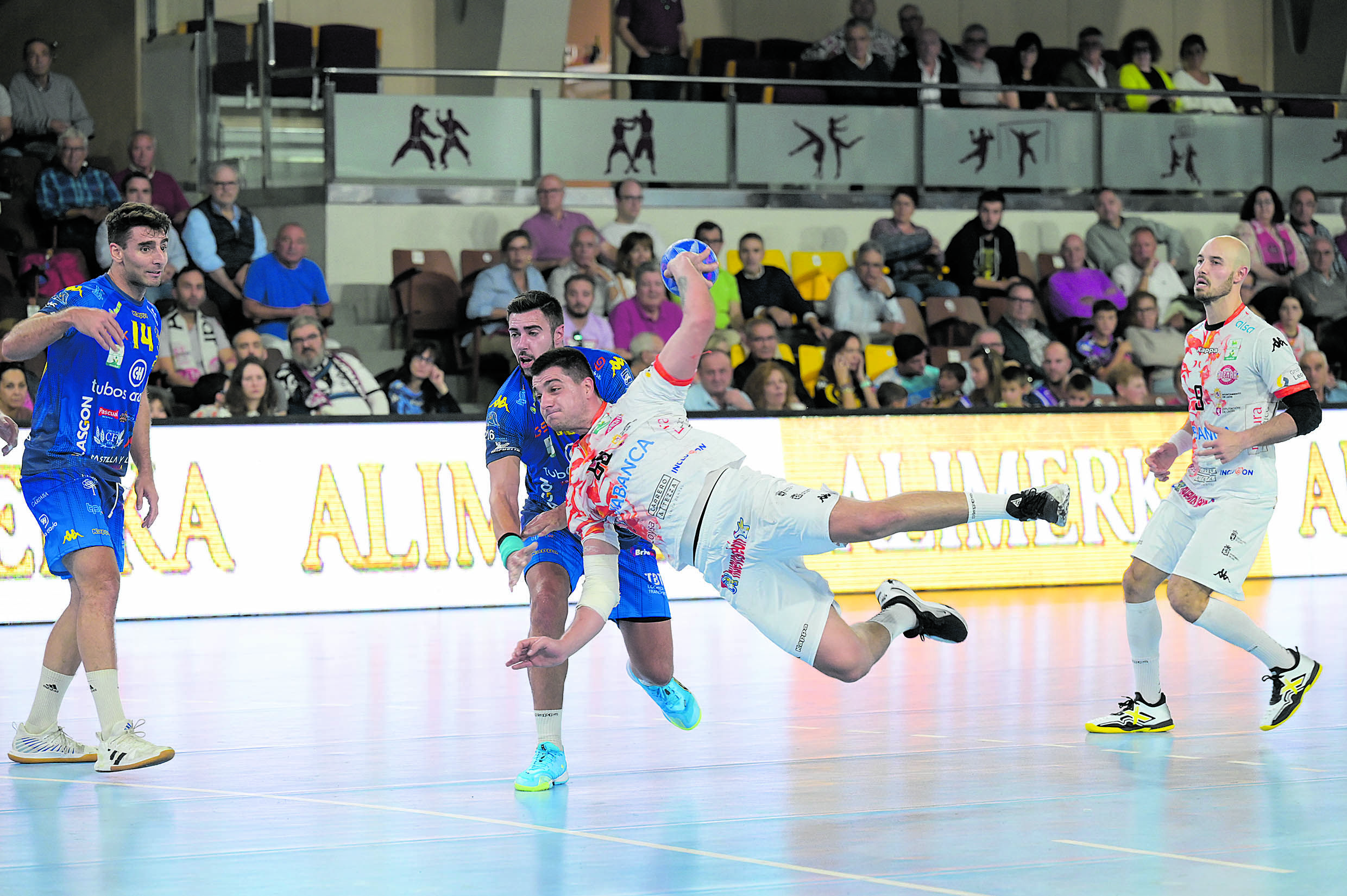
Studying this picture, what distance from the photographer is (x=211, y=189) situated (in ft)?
49.9

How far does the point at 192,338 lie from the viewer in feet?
46.1

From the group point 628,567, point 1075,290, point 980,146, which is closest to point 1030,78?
point 980,146

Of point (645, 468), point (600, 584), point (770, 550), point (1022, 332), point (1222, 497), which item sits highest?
point (1022, 332)

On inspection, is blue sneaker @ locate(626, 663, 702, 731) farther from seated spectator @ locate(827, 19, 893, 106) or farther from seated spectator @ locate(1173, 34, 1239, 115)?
seated spectator @ locate(1173, 34, 1239, 115)

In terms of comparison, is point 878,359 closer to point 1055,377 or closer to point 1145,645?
point 1055,377

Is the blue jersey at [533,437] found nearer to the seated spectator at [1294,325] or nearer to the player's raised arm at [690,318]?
the player's raised arm at [690,318]

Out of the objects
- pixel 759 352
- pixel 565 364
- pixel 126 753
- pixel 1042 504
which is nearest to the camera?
pixel 1042 504

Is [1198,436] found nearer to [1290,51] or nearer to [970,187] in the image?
[970,187]

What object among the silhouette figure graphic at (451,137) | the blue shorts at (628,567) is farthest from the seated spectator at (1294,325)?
the blue shorts at (628,567)

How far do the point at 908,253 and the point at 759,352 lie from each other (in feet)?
11.3

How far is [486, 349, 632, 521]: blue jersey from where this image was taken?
21.8 ft

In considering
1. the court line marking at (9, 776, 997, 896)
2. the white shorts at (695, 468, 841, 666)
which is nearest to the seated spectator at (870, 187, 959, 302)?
the white shorts at (695, 468, 841, 666)

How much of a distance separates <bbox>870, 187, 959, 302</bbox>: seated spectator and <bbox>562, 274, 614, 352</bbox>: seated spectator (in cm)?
362

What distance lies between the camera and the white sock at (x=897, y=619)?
637cm
